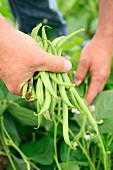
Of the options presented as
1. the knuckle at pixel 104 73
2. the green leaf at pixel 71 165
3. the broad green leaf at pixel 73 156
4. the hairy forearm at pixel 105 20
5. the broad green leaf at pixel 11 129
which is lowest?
the green leaf at pixel 71 165

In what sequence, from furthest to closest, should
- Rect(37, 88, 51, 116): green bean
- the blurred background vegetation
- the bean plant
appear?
the blurred background vegetation < the bean plant < Rect(37, 88, 51, 116): green bean

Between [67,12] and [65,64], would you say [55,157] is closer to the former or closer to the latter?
[65,64]

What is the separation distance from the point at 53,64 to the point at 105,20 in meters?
0.44

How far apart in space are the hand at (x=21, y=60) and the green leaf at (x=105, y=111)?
286mm

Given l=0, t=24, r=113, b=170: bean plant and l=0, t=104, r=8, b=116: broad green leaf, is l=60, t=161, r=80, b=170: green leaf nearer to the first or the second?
l=0, t=24, r=113, b=170: bean plant

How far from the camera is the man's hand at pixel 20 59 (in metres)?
0.87

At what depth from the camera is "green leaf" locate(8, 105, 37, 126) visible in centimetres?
118

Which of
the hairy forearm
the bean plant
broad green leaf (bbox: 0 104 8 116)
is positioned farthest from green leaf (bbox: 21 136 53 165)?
the hairy forearm

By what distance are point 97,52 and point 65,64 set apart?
0.40 meters

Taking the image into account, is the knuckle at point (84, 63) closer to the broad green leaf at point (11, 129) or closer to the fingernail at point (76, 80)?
the fingernail at point (76, 80)

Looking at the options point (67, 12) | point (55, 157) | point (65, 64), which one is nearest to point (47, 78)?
point (65, 64)

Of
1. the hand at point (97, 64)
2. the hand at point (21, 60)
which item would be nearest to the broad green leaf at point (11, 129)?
the hand at point (97, 64)

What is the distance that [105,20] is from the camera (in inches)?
51.0

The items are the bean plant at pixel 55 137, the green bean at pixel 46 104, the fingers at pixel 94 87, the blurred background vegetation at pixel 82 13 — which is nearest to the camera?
the green bean at pixel 46 104
